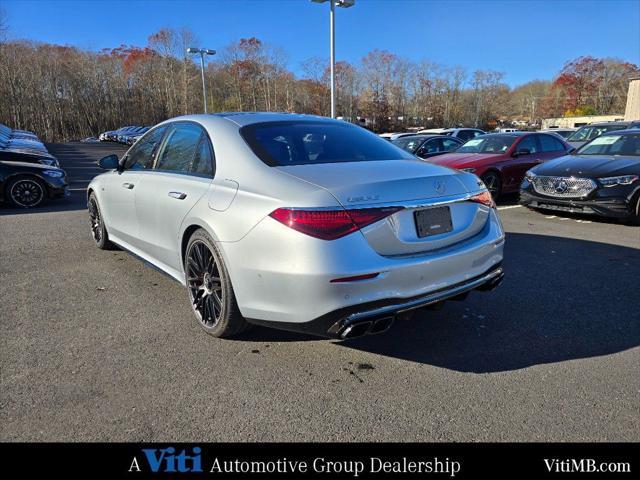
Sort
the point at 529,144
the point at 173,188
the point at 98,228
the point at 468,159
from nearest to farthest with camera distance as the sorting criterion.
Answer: the point at 173,188
the point at 98,228
the point at 468,159
the point at 529,144

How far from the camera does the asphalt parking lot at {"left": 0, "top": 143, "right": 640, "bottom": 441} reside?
2232mm

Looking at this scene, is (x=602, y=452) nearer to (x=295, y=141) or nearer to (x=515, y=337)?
(x=515, y=337)

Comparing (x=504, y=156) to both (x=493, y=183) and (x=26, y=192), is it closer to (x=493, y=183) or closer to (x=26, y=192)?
(x=493, y=183)

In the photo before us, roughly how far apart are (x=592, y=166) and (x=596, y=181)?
493mm

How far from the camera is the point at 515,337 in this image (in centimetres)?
314

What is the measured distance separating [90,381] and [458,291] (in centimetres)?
231

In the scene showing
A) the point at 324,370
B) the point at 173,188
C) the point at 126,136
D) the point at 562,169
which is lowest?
the point at 324,370

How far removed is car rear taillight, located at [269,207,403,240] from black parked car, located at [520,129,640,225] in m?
5.78

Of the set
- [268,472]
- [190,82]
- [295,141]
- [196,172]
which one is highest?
[190,82]

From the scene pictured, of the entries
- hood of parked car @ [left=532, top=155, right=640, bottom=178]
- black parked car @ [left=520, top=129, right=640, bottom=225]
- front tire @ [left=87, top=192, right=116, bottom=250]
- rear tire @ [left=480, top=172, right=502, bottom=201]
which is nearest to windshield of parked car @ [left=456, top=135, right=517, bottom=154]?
rear tire @ [left=480, top=172, right=502, bottom=201]

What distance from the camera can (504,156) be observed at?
939 cm

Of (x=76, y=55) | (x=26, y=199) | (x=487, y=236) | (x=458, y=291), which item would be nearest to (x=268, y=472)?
(x=458, y=291)

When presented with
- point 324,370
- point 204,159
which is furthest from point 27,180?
point 324,370

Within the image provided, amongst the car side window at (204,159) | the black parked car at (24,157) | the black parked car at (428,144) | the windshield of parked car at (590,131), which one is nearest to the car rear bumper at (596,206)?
the black parked car at (428,144)
